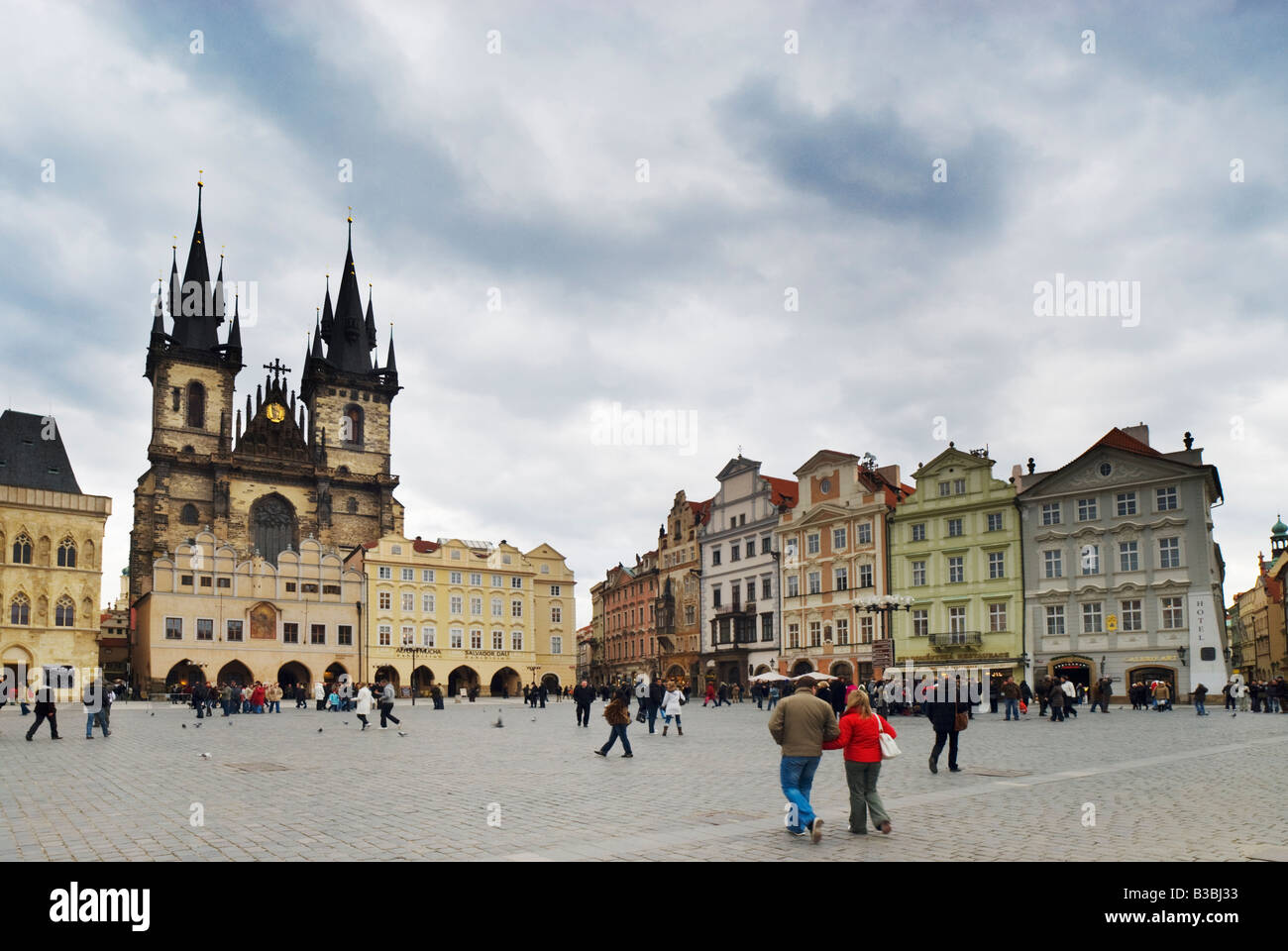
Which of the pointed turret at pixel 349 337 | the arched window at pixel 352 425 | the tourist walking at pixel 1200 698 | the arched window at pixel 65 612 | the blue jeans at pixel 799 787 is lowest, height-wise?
the tourist walking at pixel 1200 698

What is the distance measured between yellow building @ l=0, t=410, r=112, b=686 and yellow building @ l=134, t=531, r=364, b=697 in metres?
3.66

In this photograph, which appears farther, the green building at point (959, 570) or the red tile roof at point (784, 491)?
the red tile roof at point (784, 491)

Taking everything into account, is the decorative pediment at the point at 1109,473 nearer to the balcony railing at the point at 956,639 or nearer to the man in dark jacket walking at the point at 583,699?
the balcony railing at the point at 956,639

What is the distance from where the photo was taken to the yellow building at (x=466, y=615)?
74688 millimetres

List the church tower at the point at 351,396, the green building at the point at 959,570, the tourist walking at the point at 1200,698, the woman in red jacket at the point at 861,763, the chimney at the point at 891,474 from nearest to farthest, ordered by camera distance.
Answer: the woman in red jacket at the point at 861,763 < the tourist walking at the point at 1200,698 < the green building at the point at 959,570 < the chimney at the point at 891,474 < the church tower at the point at 351,396

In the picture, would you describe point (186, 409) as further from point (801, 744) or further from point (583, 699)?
point (801, 744)

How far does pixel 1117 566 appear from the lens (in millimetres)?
49375

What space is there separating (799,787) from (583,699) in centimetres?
2036

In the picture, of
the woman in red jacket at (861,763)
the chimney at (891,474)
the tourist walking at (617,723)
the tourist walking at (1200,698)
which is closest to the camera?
the woman in red jacket at (861,763)

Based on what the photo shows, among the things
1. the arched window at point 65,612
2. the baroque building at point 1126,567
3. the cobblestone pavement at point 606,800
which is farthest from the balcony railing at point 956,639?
the arched window at point 65,612

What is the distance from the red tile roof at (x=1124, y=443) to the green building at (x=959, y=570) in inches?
197

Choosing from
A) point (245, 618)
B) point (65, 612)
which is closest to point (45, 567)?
point (65, 612)
